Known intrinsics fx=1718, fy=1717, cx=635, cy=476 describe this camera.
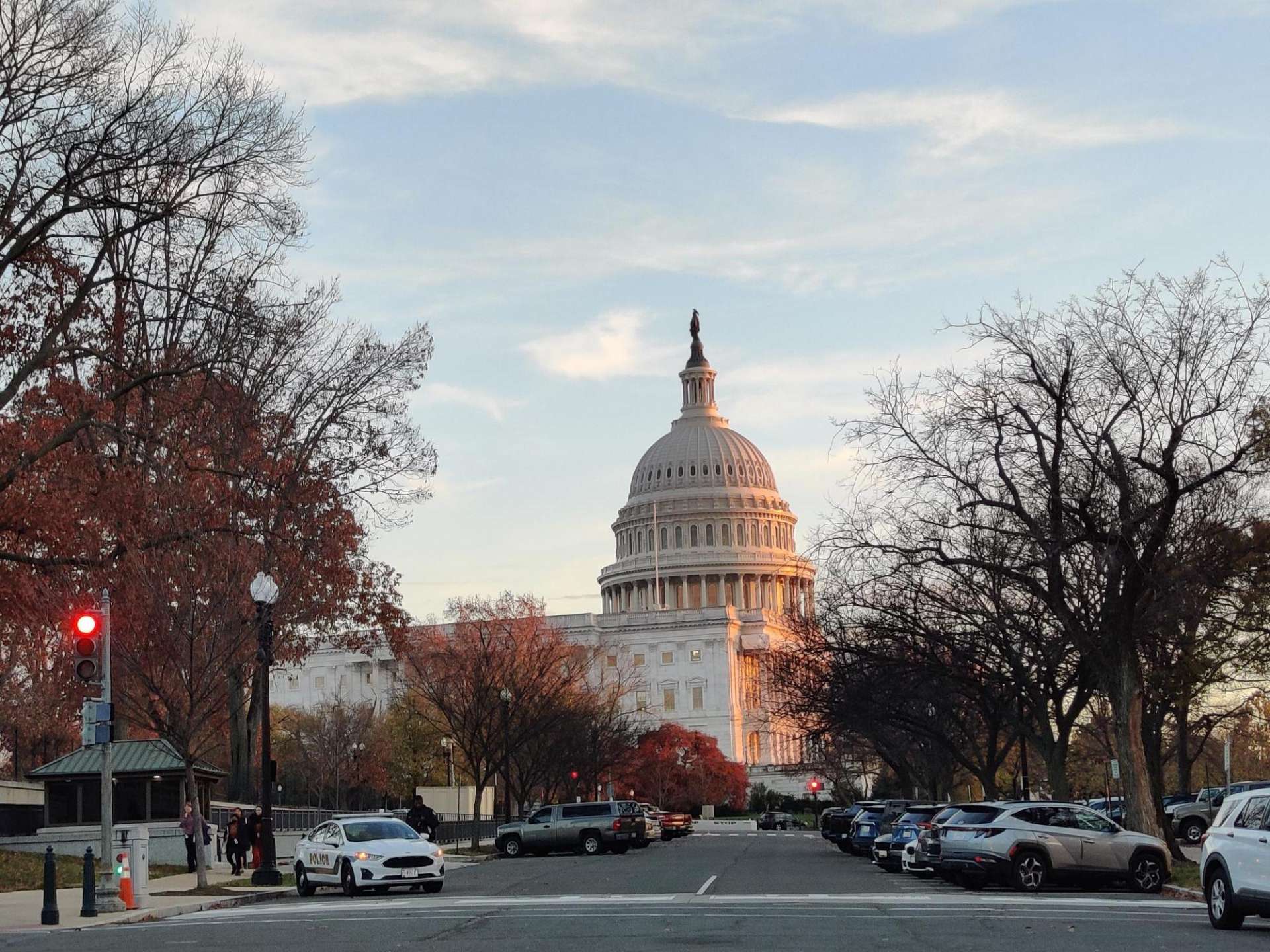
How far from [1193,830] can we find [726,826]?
6451 cm

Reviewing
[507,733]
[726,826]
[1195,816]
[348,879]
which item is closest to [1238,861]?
[348,879]

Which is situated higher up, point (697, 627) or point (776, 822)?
point (697, 627)

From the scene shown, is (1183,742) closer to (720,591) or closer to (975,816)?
(975,816)

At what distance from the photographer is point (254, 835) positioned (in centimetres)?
4216

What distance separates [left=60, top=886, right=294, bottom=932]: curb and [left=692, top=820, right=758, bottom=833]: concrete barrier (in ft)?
266

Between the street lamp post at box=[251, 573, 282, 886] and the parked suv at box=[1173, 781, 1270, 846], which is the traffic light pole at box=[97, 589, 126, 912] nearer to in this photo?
the street lamp post at box=[251, 573, 282, 886]

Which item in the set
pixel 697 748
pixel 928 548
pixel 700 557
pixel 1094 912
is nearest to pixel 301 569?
pixel 928 548

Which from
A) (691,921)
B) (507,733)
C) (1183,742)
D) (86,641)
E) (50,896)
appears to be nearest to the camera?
(691,921)

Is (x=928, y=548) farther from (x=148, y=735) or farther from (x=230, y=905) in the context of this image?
(x=148, y=735)

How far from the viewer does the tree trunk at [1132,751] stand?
113 feet

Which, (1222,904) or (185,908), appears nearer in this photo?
(1222,904)

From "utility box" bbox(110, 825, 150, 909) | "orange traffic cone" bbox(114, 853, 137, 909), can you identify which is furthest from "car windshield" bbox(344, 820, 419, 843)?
"orange traffic cone" bbox(114, 853, 137, 909)

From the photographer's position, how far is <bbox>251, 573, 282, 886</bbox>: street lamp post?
33.6 metres

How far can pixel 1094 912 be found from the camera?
2409 cm
